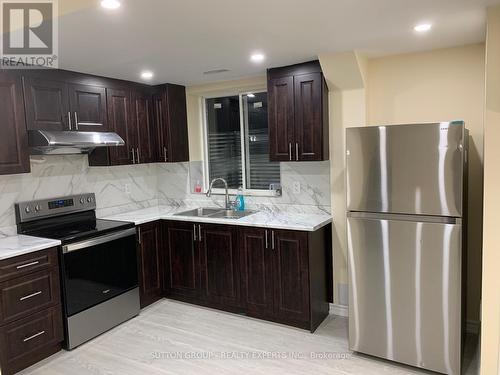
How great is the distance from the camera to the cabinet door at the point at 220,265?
3.63 meters

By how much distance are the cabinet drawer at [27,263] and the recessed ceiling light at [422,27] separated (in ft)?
10.2

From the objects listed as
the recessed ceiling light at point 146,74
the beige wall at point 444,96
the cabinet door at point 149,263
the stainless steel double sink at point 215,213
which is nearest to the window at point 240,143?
the stainless steel double sink at point 215,213

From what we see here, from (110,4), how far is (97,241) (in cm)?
204

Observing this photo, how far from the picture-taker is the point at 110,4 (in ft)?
6.38

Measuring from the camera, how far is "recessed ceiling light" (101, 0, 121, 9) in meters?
1.91

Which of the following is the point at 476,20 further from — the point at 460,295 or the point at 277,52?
the point at 460,295

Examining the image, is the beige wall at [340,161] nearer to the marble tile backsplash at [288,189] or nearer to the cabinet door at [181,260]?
the marble tile backsplash at [288,189]

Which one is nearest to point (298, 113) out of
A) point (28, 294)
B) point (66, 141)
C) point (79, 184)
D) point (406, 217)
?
point (406, 217)

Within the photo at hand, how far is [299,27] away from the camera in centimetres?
244

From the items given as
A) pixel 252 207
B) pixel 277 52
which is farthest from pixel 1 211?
pixel 277 52

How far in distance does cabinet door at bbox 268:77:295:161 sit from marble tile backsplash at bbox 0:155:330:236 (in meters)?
0.33

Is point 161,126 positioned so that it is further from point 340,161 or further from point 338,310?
point 338,310

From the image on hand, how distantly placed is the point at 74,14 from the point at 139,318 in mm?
2744

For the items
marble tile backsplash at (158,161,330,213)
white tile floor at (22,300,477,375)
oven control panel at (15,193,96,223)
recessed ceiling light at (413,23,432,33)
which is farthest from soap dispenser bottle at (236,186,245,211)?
recessed ceiling light at (413,23,432,33)
